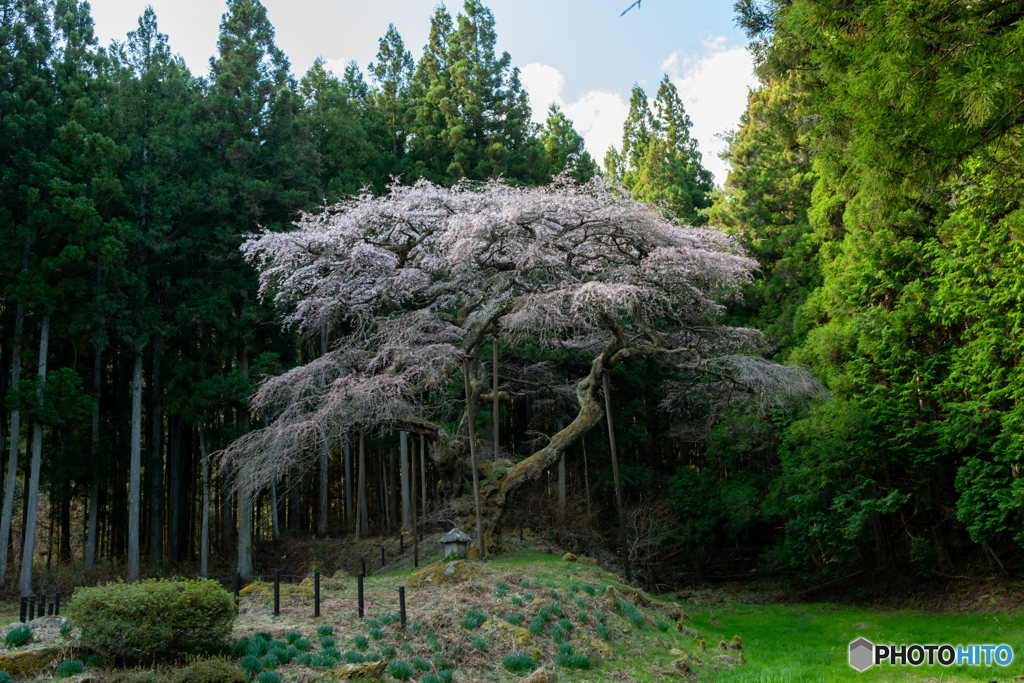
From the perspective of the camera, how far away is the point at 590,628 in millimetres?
7914

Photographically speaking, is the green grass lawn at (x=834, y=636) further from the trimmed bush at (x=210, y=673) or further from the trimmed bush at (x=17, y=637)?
the trimmed bush at (x=17, y=637)

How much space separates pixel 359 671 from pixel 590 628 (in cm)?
347

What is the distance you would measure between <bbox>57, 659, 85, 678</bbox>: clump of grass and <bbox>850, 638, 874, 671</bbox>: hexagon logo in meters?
8.36

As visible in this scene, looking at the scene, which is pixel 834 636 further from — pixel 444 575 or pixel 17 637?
pixel 17 637

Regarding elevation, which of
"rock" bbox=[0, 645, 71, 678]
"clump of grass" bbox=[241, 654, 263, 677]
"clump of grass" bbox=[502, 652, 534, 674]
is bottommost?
"clump of grass" bbox=[502, 652, 534, 674]

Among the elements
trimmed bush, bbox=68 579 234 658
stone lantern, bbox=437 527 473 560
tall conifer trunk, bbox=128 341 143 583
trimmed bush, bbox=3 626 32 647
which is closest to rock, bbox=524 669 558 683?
trimmed bush, bbox=68 579 234 658

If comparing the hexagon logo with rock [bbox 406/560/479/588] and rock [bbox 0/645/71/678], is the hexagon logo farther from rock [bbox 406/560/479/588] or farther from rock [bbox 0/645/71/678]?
rock [bbox 0/645/71/678]

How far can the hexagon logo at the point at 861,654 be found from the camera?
827cm

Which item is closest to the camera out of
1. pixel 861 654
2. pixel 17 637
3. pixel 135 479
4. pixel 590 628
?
pixel 17 637

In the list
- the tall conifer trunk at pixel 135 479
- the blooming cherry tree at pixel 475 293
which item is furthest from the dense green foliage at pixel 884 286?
the tall conifer trunk at pixel 135 479

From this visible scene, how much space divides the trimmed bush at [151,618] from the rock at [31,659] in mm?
205

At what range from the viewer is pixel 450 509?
12805 millimetres

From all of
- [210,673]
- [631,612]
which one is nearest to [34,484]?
[210,673]

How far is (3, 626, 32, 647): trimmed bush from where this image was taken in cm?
531
